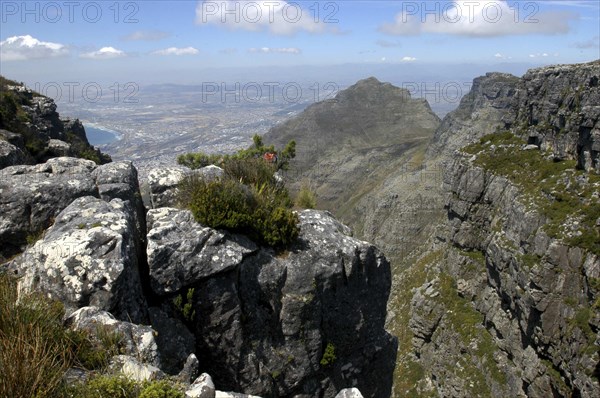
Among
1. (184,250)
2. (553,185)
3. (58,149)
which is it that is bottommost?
(553,185)

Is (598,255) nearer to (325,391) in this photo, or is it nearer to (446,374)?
(446,374)

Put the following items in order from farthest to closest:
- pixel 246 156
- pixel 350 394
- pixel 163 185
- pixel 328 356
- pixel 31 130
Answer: pixel 31 130, pixel 246 156, pixel 163 185, pixel 328 356, pixel 350 394

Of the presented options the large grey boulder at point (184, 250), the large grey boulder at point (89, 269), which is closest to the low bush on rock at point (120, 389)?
the large grey boulder at point (89, 269)

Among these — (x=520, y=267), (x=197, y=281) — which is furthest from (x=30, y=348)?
(x=520, y=267)

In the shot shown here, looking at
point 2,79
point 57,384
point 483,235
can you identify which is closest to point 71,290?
point 57,384

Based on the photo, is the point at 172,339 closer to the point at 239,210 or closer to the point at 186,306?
the point at 186,306

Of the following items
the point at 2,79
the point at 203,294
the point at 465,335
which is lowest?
the point at 465,335

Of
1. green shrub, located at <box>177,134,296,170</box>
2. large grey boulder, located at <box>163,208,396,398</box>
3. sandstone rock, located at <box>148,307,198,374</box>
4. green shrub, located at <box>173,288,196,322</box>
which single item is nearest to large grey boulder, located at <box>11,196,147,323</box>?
sandstone rock, located at <box>148,307,198,374</box>
